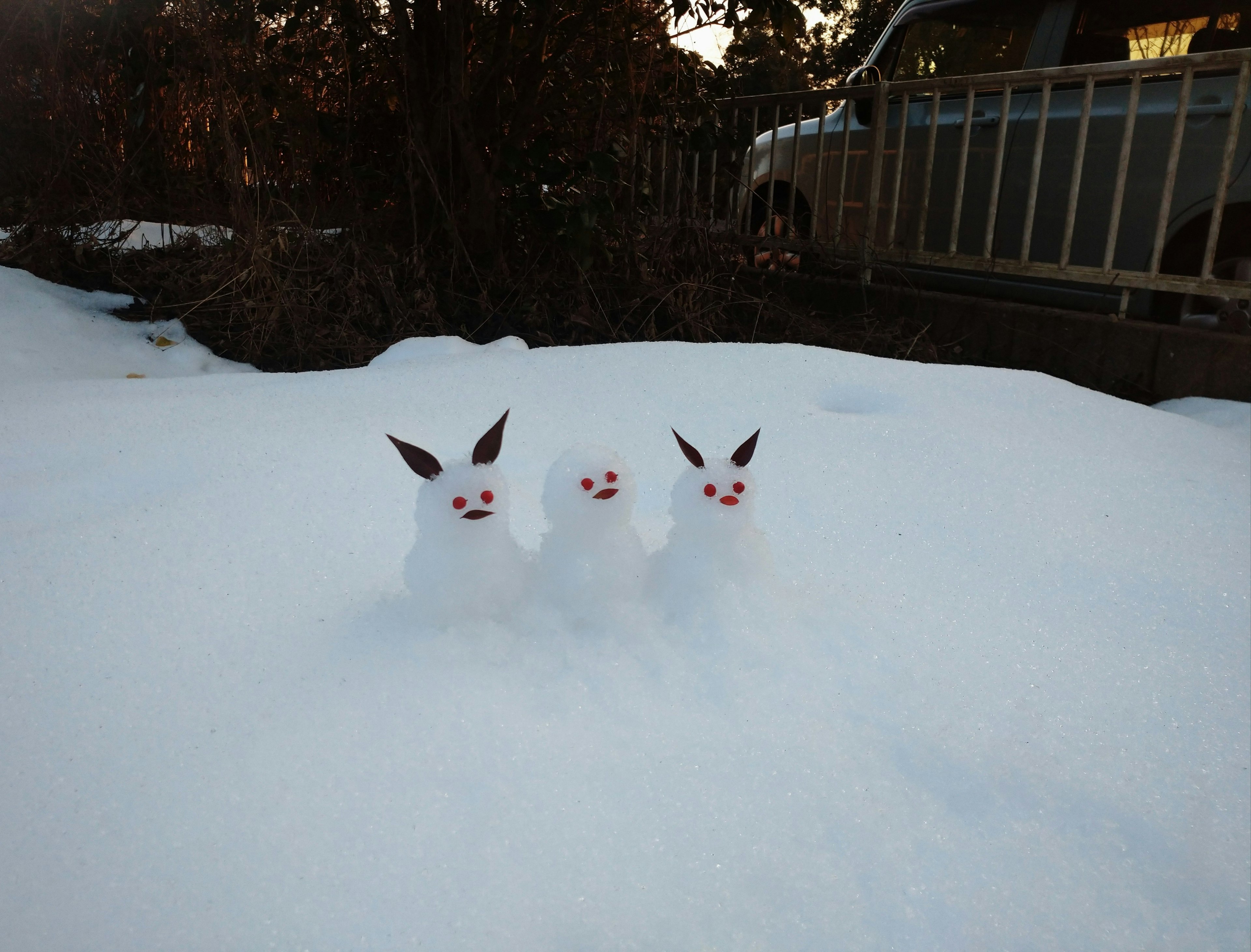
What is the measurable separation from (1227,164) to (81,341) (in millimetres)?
4244

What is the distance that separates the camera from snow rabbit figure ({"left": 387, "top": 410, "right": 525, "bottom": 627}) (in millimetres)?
1297

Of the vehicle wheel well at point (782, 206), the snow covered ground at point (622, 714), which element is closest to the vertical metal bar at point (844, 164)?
the vehicle wheel well at point (782, 206)

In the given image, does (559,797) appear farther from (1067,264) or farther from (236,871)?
(1067,264)

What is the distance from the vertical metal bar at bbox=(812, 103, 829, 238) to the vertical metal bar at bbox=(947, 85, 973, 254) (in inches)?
23.7

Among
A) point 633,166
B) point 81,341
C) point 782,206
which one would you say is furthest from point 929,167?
point 81,341

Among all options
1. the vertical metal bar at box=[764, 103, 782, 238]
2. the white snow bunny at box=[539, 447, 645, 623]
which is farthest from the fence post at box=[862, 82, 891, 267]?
the white snow bunny at box=[539, 447, 645, 623]

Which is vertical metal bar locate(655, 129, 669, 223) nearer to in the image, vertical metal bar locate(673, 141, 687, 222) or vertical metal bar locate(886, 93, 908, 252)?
vertical metal bar locate(673, 141, 687, 222)

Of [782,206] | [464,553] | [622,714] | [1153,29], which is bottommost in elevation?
[622,714]

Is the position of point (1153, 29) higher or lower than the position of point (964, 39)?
lower

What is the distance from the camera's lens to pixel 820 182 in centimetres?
488

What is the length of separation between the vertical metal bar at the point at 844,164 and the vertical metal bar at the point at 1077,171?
3.60 feet

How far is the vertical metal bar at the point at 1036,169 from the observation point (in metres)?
3.84

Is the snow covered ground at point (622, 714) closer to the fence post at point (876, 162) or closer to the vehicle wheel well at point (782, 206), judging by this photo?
the fence post at point (876, 162)

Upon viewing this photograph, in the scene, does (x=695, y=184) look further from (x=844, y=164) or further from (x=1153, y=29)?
(x=1153, y=29)
